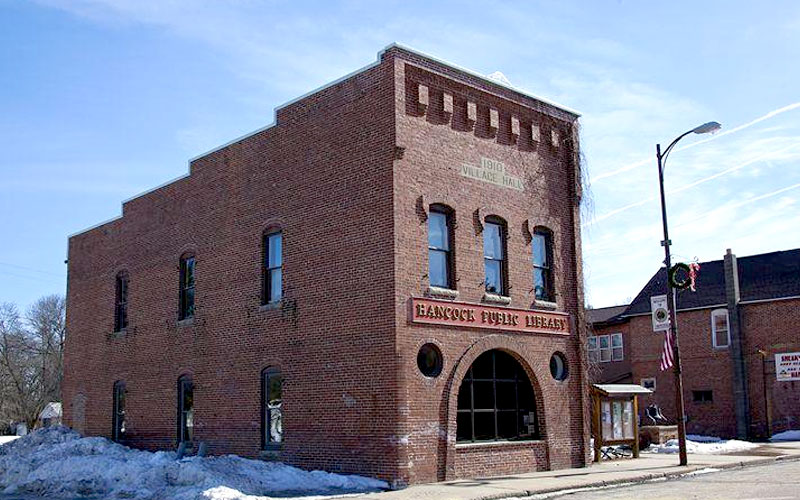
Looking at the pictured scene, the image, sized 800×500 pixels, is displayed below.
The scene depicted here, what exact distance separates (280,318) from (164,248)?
23.0 feet

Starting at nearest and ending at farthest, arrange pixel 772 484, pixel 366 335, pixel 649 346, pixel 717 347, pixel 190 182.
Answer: pixel 772 484 → pixel 366 335 → pixel 190 182 → pixel 717 347 → pixel 649 346

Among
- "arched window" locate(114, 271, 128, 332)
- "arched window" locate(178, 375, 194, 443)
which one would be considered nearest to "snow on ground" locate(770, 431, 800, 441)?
"arched window" locate(178, 375, 194, 443)

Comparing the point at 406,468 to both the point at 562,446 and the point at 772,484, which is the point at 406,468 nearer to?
the point at 562,446

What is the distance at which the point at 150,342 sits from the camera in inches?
1071

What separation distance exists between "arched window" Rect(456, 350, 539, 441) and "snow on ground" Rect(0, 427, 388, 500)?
133 inches

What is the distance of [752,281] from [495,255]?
22939 mm

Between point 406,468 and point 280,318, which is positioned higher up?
point 280,318

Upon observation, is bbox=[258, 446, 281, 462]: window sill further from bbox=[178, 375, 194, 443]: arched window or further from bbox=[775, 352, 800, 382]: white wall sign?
bbox=[775, 352, 800, 382]: white wall sign

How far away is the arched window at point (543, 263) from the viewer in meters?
23.2

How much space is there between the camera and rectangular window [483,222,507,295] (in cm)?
2175

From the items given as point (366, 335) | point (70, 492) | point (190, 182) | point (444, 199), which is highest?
point (190, 182)

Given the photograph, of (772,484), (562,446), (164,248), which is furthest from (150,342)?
(772,484)

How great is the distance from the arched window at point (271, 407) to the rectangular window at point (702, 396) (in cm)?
2518

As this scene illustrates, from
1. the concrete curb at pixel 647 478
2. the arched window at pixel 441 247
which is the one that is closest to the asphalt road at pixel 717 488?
the concrete curb at pixel 647 478
